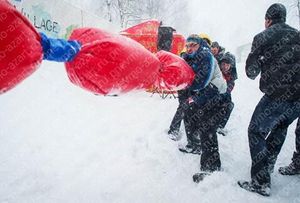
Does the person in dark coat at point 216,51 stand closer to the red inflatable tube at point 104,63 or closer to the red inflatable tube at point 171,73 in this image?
the red inflatable tube at point 171,73

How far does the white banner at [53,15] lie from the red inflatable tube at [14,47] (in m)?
6.20

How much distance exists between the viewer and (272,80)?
3041 millimetres

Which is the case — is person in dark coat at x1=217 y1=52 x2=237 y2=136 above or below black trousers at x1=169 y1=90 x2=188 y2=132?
above

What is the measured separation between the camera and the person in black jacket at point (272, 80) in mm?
2971

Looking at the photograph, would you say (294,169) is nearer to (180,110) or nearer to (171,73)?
(180,110)

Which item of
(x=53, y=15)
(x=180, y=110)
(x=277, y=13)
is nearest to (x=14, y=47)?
(x=277, y=13)

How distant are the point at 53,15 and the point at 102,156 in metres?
6.43

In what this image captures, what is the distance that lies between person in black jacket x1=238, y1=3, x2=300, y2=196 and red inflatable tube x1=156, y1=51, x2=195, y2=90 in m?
1.13

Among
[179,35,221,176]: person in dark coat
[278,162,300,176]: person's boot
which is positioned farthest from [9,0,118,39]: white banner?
[278,162,300,176]: person's boot

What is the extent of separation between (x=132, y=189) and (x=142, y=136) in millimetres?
1630

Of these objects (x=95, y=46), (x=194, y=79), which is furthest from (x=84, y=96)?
(x=95, y=46)

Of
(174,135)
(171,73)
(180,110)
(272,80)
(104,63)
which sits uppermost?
(104,63)

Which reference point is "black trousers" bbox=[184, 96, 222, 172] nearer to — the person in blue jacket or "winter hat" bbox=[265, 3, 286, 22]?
"winter hat" bbox=[265, 3, 286, 22]

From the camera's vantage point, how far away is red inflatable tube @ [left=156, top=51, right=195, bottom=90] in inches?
89.4
